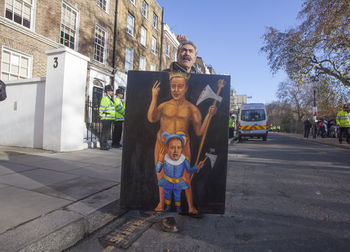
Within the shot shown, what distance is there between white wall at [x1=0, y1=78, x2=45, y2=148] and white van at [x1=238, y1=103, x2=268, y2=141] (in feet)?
40.8

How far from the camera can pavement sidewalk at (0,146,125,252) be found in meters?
1.86

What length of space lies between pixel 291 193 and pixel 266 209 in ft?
3.13

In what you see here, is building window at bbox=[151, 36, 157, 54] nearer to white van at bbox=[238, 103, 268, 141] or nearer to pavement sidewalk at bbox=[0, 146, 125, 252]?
white van at bbox=[238, 103, 268, 141]

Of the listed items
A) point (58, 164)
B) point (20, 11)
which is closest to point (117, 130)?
point (58, 164)

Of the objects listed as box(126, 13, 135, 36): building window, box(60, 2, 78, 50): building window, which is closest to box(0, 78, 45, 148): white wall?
box(60, 2, 78, 50): building window

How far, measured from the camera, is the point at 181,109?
212cm

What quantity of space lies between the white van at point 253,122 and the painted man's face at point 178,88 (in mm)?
14096

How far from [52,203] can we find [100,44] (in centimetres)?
1379

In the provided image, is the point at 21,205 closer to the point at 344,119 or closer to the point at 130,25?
the point at 344,119

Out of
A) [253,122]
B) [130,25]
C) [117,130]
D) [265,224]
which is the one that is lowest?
[265,224]

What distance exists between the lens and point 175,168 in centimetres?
213

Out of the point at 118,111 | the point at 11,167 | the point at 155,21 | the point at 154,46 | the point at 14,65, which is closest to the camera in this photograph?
the point at 11,167

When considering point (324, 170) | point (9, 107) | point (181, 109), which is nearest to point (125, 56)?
point (9, 107)

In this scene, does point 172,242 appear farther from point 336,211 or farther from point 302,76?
point 302,76
